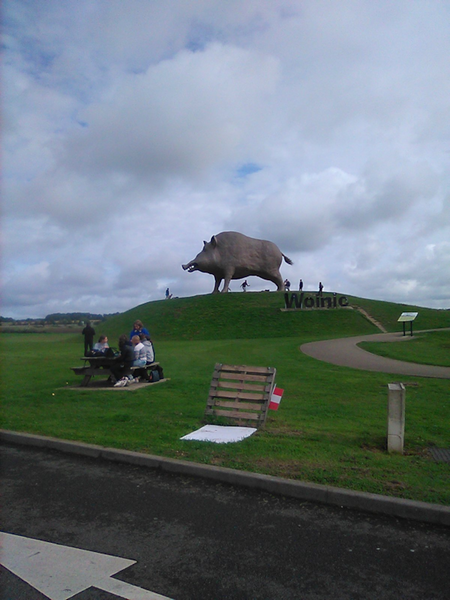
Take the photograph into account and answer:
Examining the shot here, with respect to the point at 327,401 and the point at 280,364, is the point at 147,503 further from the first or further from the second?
the point at 280,364

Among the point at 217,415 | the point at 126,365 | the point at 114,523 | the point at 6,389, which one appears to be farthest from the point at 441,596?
the point at 6,389

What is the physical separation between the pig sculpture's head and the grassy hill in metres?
3.45

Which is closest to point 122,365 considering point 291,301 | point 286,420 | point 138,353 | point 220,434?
point 138,353

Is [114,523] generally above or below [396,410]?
below

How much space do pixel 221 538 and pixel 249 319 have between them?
37.7 m

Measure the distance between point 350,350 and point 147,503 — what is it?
59.4ft

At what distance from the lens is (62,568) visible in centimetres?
350

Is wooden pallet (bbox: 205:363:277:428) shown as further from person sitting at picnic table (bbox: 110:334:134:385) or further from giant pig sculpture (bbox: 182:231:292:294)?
giant pig sculpture (bbox: 182:231:292:294)

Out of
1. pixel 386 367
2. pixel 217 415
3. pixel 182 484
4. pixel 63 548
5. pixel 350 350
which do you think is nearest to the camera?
pixel 63 548

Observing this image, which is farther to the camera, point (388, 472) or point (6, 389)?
point (6, 389)

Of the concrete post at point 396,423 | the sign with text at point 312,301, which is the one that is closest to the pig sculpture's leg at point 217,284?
the sign with text at point 312,301

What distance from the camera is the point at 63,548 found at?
3.81 metres

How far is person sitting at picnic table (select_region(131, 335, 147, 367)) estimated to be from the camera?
1214 cm

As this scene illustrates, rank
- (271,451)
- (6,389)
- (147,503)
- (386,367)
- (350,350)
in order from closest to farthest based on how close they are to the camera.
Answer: (147,503) < (271,451) < (6,389) < (386,367) < (350,350)
